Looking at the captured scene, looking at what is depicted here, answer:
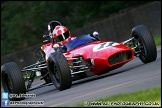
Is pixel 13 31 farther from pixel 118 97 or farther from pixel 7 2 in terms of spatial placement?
pixel 118 97

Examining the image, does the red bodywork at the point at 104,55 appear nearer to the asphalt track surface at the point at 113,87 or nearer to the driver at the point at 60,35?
the asphalt track surface at the point at 113,87

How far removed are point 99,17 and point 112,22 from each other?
5197mm

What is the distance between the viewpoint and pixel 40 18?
3142cm

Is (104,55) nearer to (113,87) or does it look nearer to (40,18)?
(113,87)

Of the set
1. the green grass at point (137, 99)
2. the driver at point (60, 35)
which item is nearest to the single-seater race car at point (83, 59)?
the driver at point (60, 35)

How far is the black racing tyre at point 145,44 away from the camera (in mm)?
14969

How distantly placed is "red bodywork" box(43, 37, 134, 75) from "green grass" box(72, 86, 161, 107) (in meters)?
3.77

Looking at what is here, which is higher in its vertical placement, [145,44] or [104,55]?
[145,44]

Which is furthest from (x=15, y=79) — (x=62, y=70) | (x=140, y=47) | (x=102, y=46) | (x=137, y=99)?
(x=137, y=99)

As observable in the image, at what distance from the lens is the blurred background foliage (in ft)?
102

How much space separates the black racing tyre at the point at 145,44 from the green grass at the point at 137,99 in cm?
477

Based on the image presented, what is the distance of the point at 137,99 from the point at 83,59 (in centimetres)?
510

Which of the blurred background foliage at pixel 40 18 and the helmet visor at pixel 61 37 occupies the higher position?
the blurred background foliage at pixel 40 18

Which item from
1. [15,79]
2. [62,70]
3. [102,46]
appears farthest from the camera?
[15,79]
